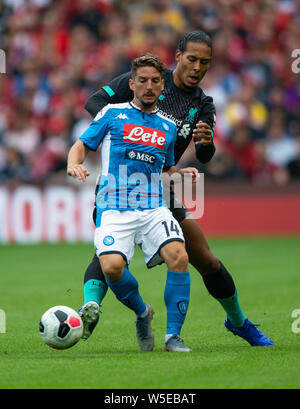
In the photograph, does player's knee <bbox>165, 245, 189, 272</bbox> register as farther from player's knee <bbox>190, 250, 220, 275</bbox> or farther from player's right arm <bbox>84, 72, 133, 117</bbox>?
player's right arm <bbox>84, 72, 133, 117</bbox>

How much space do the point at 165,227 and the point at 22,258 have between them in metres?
7.89

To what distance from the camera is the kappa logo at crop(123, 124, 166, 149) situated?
6090 millimetres

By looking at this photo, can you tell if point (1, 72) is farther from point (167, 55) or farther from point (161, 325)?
point (161, 325)

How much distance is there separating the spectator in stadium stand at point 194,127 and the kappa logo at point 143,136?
0.90ft

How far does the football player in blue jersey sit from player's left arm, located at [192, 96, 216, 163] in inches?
8.0

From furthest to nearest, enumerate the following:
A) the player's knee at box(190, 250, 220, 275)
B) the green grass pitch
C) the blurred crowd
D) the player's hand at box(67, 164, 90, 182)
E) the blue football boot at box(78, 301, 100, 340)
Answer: the blurred crowd
the player's knee at box(190, 250, 220, 275)
the blue football boot at box(78, 301, 100, 340)
the player's hand at box(67, 164, 90, 182)
the green grass pitch

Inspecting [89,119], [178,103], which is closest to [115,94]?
[178,103]

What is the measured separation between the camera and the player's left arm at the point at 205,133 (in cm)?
621

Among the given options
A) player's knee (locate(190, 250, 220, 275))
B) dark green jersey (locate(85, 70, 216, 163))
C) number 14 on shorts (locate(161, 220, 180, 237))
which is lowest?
player's knee (locate(190, 250, 220, 275))

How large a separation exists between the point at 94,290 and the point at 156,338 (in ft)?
2.63

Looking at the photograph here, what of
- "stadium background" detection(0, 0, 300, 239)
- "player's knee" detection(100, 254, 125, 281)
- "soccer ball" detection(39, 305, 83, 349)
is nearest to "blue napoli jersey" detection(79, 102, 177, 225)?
"player's knee" detection(100, 254, 125, 281)

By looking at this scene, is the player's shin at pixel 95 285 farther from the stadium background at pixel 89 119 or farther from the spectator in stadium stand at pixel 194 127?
the stadium background at pixel 89 119

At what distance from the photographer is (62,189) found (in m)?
15.3

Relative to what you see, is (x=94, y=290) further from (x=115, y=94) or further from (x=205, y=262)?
(x=115, y=94)
